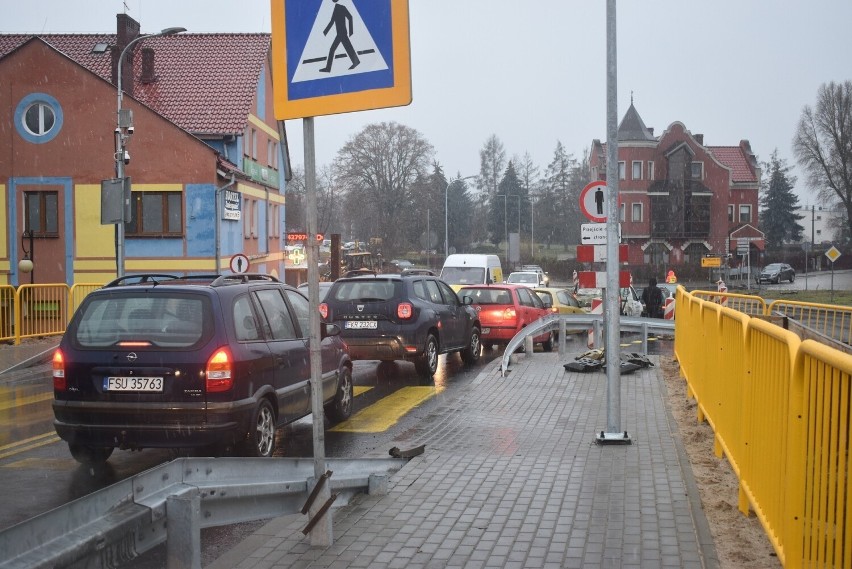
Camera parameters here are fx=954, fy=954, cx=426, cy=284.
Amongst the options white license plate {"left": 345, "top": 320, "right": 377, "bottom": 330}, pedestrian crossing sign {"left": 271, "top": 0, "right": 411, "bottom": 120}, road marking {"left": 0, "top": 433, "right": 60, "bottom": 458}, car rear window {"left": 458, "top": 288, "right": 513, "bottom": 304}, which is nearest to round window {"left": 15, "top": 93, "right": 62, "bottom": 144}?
car rear window {"left": 458, "top": 288, "right": 513, "bottom": 304}

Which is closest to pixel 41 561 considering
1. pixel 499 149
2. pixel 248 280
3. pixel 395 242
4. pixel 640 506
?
pixel 640 506

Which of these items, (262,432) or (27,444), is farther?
(27,444)

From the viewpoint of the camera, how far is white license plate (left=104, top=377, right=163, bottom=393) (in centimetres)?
795

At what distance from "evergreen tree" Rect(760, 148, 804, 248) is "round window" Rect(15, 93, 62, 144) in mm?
91547

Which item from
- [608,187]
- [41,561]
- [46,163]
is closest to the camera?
[41,561]

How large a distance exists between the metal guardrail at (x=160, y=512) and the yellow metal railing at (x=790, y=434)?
2.54 m

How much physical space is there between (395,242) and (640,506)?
80.1m

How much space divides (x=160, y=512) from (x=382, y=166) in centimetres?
7870

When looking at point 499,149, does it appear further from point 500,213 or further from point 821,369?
point 821,369

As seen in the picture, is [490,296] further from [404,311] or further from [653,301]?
[653,301]

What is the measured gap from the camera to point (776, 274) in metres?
76.8

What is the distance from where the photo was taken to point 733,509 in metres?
6.46

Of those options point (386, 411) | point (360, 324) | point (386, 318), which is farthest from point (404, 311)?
point (386, 411)

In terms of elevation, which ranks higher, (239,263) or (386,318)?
(239,263)
